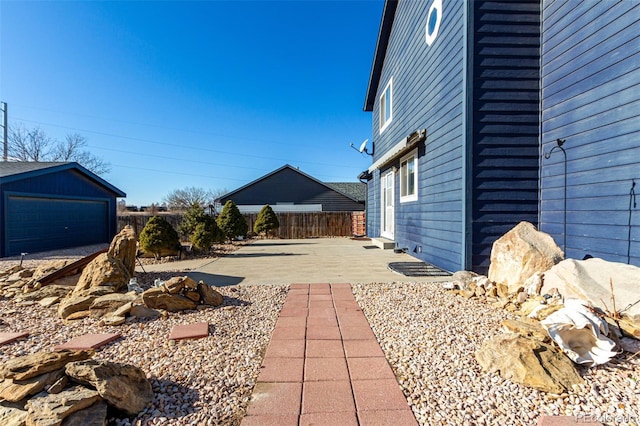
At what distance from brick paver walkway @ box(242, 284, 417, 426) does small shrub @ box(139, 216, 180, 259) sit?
18.9 ft

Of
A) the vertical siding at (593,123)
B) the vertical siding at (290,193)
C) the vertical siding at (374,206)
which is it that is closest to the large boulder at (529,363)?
the vertical siding at (593,123)

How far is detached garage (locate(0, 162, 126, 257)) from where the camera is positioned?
952 cm

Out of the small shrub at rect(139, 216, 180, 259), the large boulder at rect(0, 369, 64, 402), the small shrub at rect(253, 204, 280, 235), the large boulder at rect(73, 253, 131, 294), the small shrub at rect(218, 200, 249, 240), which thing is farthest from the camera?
the small shrub at rect(253, 204, 280, 235)

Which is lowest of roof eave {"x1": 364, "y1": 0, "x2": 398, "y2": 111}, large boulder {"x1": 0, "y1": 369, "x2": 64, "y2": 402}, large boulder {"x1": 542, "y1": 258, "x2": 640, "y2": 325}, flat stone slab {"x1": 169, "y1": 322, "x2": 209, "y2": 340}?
flat stone slab {"x1": 169, "y1": 322, "x2": 209, "y2": 340}

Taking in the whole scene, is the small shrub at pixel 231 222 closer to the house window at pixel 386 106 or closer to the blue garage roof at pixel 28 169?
the blue garage roof at pixel 28 169

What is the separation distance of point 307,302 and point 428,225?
3.65 metres

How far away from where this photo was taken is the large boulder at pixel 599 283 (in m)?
2.96

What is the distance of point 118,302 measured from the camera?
12.3 feet

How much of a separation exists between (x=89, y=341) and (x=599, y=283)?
5.22 meters

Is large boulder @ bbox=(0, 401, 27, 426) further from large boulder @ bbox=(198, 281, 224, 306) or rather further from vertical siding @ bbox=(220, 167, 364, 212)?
vertical siding @ bbox=(220, 167, 364, 212)

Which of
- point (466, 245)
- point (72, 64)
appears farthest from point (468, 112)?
point (72, 64)

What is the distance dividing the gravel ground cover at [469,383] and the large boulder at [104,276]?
3709mm

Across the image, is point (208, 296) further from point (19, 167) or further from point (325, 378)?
point (19, 167)

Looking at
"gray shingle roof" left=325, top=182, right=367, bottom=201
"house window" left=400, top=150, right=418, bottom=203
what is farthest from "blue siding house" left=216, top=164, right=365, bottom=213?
"house window" left=400, top=150, right=418, bottom=203
